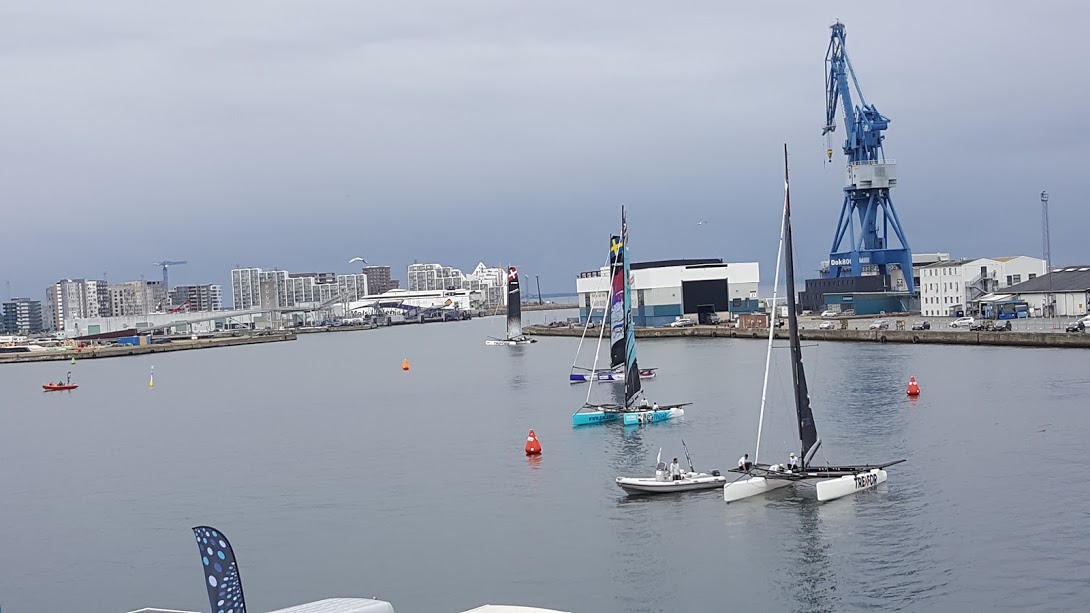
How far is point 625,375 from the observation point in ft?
115

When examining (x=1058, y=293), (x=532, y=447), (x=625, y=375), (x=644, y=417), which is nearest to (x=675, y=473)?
(x=532, y=447)

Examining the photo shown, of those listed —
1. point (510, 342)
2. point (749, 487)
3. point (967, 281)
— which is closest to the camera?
point (749, 487)

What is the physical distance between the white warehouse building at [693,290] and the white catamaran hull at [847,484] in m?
70.2

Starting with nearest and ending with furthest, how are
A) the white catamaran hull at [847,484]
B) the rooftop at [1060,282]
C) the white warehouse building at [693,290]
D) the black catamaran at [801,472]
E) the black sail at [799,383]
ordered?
1. the white catamaran hull at [847,484]
2. the black catamaran at [801,472]
3. the black sail at [799,383]
4. the rooftop at [1060,282]
5. the white warehouse building at [693,290]

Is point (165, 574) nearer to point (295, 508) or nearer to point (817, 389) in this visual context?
point (295, 508)

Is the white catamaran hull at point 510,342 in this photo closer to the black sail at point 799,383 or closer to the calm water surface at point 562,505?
the calm water surface at point 562,505

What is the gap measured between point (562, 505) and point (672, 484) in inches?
93.9

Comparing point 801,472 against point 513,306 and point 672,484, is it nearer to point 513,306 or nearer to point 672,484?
point 672,484

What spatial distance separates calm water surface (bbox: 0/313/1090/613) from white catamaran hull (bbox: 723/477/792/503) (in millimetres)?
226

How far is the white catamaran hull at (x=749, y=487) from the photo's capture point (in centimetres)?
2200

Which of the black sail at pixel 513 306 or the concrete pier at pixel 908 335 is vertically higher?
the black sail at pixel 513 306

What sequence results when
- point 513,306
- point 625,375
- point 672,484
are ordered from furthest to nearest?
1. point 513,306
2. point 625,375
3. point 672,484

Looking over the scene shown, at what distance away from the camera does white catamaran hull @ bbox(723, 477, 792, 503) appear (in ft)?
72.2

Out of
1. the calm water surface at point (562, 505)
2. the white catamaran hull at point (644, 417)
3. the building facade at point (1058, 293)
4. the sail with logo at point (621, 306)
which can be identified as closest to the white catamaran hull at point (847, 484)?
the calm water surface at point (562, 505)
